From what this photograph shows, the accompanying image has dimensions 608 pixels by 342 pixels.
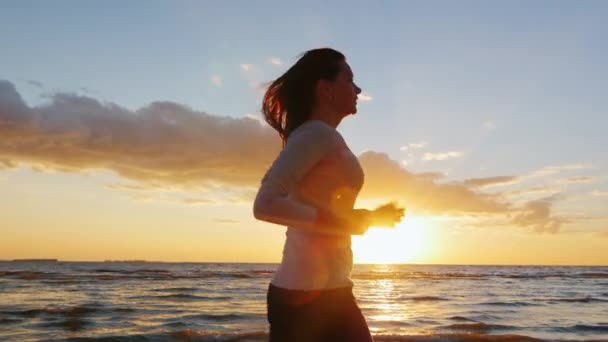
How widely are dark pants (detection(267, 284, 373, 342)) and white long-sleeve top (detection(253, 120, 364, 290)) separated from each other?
40 mm

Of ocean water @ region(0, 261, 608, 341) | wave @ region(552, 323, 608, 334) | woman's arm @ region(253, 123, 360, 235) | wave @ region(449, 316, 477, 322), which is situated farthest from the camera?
wave @ region(449, 316, 477, 322)

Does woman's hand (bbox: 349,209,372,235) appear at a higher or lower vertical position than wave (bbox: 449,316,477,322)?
higher

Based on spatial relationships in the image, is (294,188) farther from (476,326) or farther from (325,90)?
(476,326)

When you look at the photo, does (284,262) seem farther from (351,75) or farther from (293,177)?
(351,75)

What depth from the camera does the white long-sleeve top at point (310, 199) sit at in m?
2.21

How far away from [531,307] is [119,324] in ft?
44.6

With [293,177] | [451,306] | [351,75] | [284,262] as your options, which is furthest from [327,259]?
[451,306]

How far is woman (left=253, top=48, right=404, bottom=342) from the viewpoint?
7.29 ft

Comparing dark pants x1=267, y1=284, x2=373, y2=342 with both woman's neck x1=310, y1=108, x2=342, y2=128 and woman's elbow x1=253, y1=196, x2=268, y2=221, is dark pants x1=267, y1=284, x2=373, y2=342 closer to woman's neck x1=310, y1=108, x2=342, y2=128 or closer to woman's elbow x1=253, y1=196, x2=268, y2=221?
woman's elbow x1=253, y1=196, x2=268, y2=221

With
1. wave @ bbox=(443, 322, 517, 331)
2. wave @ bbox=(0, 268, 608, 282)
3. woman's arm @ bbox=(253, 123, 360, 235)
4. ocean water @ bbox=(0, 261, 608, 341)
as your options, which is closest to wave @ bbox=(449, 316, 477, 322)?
ocean water @ bbox=(0, 261, 608, 341)

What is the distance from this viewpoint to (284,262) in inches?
94.1

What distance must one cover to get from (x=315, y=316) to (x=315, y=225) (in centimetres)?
43

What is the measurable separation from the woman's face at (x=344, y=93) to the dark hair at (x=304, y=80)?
3cm

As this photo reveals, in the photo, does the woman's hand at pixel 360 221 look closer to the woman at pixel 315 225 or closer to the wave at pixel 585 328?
the woman at pixel 315 225
